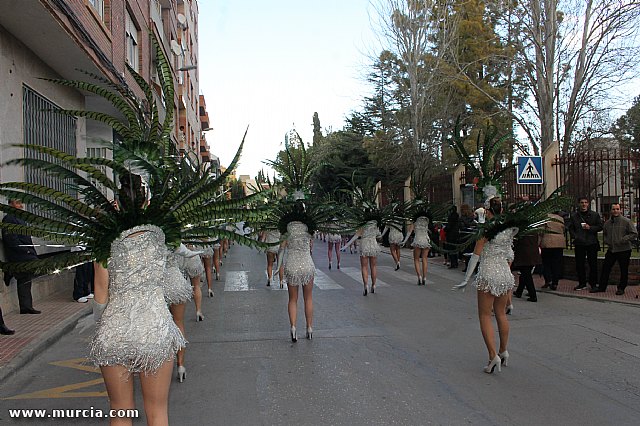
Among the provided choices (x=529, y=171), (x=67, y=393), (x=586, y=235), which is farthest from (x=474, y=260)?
(x=529, y=171)

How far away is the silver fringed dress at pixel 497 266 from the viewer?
593 centimetres

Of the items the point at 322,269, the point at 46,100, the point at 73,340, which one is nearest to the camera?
the point at 73,340

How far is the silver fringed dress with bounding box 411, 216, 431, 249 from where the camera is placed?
12.9 m

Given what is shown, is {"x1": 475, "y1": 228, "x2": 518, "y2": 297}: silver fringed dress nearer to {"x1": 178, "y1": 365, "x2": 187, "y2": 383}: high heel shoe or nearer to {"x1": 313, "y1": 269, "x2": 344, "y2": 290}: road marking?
{"x1": 178, "y1": 365, "x2": 187, "y2": 383}: high heel shoe

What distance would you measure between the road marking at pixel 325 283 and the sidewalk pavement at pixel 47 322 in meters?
4.62

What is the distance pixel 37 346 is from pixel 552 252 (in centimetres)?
1022

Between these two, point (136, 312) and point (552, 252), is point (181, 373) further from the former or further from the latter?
point (552, 252)

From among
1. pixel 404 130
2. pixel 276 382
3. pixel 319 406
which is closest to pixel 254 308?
pixel 276 382

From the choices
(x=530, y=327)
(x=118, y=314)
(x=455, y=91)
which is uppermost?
(x=455, y=91)

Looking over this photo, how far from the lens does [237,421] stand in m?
4.65

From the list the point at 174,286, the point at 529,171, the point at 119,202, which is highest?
the point at 529,171

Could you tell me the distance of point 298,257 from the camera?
746cm

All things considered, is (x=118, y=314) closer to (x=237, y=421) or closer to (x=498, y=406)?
(x=237, y=421)

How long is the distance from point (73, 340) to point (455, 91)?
2439 centimetres
